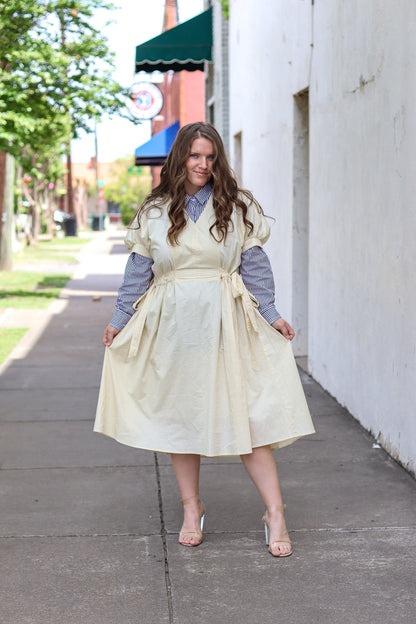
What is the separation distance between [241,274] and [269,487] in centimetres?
97

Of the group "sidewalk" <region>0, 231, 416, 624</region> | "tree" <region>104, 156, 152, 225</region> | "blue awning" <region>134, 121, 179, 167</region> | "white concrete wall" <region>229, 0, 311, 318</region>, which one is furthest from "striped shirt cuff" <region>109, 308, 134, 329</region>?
"tree" <region>104, 156, 152, 225</region>

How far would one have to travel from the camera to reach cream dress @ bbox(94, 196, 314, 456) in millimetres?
4387

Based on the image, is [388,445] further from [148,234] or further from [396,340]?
[148,234]

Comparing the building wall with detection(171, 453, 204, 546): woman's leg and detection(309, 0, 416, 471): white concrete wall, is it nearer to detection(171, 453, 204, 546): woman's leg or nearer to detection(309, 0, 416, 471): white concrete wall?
detection(309, 0, 416, 471): white concrete wall

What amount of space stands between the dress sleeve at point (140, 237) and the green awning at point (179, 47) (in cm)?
1235

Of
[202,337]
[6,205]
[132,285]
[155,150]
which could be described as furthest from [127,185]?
[202,337]

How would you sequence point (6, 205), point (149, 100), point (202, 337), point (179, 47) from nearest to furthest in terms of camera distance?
point (202, 337), point (179, 47), point (6, 205), point (149, 100)

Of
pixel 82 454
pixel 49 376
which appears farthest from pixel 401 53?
pixel 49 376

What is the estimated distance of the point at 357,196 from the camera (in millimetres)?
7051

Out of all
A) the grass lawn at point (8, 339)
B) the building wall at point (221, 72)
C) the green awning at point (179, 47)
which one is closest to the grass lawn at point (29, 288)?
the grass lawn at point (8, 339)

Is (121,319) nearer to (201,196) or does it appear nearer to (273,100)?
(201,196)

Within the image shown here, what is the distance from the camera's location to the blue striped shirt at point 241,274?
4484 mm

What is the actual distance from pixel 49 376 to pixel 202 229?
5130mm

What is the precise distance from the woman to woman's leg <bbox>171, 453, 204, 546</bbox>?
0.09 feet
